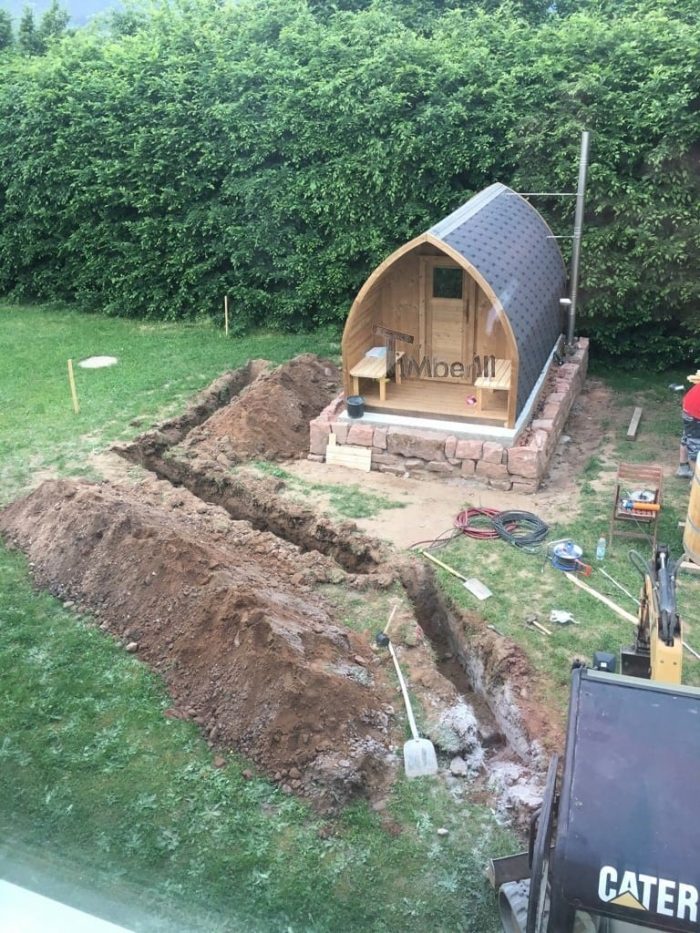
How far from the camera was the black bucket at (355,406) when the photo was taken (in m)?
11.8

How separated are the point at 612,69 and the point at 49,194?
11.8 metres

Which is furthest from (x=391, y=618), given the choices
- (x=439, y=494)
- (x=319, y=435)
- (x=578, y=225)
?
(x=578, y=225)

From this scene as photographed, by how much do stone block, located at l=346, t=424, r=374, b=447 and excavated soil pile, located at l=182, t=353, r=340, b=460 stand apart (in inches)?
33.4

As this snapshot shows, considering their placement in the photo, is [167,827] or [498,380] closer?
[167,827]

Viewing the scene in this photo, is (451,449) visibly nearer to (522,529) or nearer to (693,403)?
(522,529)

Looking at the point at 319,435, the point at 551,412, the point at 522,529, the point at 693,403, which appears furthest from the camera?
the point at 551,412

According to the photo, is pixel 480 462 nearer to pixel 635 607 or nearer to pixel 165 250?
pixel 635 607

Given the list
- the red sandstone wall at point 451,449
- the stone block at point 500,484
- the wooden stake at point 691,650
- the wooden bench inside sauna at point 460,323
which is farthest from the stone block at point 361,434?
the wooden stake at point 691,650

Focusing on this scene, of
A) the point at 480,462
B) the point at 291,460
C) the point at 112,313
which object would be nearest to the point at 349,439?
the point at 291,460

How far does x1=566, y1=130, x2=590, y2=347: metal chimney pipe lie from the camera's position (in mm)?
12984

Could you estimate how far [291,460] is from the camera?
12008 millimetres

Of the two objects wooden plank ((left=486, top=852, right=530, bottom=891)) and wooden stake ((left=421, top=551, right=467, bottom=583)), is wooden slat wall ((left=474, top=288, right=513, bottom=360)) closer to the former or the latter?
wooden stake ((left=421, top=551, right=467, bottom=583))

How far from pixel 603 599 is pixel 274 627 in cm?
339

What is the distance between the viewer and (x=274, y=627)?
7246mm
